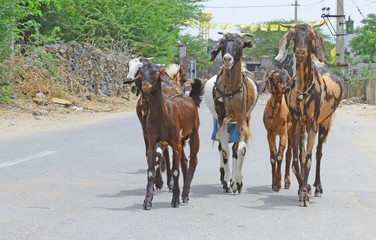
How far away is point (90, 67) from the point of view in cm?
3028

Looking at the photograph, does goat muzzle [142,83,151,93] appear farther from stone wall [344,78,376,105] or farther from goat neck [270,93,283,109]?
stone wall [344,78,376,105]

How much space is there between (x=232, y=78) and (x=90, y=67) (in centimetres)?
2234

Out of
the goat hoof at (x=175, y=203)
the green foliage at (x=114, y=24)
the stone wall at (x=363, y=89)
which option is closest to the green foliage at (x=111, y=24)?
the green foliage at (x=114, y=24)

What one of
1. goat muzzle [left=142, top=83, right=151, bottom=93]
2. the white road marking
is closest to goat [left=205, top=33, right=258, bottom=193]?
goat muzzle [left=142, top=83, right=151, bottom=93]

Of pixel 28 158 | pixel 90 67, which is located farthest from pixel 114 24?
pixel 28 158

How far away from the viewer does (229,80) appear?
8.70 m

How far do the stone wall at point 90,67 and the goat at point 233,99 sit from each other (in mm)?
19085

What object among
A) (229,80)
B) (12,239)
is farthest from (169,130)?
(12,239)

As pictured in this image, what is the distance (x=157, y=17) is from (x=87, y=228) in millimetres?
30839

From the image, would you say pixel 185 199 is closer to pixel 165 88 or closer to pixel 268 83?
pixel 165 88

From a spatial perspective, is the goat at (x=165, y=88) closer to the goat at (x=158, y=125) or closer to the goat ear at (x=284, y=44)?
the goat at (x=158, y=125)

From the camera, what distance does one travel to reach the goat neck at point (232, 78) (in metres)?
8.66

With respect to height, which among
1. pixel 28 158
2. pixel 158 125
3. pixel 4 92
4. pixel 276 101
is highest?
pixel 276 101

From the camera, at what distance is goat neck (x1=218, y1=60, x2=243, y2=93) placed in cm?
866
